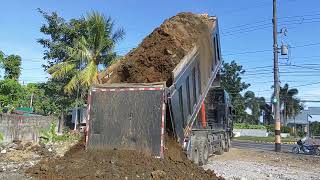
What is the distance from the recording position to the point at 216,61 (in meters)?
16.1

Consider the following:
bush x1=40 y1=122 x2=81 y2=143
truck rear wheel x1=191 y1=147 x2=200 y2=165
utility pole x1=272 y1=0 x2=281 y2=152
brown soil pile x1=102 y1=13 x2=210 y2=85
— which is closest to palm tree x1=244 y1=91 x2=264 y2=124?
utility pole x1=272 y1=0 x2=281 y2=152

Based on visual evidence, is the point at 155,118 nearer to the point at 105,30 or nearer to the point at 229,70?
the point at 105,30

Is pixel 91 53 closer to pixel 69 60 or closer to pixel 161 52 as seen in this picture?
pixel 69 60

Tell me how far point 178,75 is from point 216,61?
4.93m

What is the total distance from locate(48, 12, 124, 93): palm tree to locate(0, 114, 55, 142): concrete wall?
3.62m

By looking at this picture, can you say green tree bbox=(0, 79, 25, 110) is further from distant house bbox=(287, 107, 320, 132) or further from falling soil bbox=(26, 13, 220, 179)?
distant house bbox=(287, 107, 320, 132)

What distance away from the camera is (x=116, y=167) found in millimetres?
9383

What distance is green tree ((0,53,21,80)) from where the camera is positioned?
27.0 m

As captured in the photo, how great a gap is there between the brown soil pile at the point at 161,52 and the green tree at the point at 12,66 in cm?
1552

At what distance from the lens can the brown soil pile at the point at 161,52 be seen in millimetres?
12141

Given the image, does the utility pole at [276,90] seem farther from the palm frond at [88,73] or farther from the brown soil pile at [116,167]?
the brown soil pile at [116,167]

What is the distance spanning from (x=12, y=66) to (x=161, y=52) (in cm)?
1673

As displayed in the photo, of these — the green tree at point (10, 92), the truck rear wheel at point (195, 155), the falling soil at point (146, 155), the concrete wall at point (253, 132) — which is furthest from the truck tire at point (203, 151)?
the concrete wall at point (253, 132)

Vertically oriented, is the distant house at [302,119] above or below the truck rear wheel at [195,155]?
above
